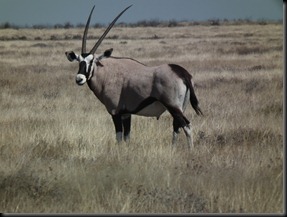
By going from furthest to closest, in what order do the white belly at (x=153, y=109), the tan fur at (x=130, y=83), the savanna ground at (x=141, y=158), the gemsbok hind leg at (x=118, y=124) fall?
the gemsbok hind leg at (x=118, y=124) < the white belly at (x=153, y=109) < the tan fur at (x=130, y=83) < the savanna ground at (x=141, y=158)

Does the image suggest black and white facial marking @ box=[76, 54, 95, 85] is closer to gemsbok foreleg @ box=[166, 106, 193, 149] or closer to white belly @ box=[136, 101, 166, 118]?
white belly @ box=[136, 101, 166, 118]

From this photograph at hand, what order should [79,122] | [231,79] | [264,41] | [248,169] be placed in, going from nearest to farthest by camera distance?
[248,169], [79,122], [231,79], [264,41]

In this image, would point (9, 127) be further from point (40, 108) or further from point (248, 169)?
point (248, 169)

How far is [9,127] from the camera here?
943cm

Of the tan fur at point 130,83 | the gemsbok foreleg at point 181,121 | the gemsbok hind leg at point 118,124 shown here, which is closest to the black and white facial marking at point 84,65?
the tan fur at point 130,83

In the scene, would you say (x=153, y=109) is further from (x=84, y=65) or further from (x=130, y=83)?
(x=84, y=65)

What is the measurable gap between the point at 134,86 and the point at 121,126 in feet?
2.19

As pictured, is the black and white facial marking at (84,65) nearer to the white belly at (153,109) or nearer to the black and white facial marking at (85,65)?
the black and white facial marking at (85,65)

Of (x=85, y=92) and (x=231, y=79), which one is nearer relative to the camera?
(x=85, y=92)

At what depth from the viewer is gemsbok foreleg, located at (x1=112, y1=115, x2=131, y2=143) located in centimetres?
803

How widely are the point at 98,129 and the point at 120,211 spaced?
4.30 metres

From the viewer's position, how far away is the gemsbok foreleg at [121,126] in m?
8.03

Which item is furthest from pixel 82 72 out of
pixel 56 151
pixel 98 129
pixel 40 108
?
pixel 40 108

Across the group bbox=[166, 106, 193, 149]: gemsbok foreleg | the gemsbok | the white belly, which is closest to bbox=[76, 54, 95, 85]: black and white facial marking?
the gemsbok
